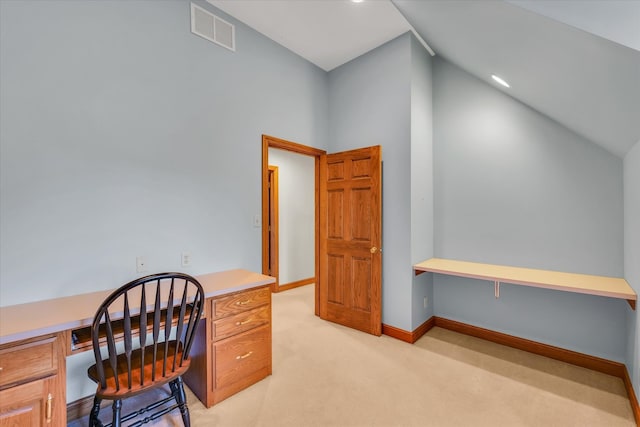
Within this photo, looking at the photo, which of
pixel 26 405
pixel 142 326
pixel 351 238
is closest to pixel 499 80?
pixel 351 238

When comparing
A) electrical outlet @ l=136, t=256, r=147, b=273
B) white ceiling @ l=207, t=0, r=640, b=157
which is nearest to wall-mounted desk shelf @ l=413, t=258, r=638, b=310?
white ceiling @ l=207, t=0, r=640, b=157

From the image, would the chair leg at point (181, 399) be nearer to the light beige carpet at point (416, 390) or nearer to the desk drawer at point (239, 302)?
the light beige carpet at point (416, 390)

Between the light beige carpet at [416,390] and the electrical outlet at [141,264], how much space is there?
38.5 inches

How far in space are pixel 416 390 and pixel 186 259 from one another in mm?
2040

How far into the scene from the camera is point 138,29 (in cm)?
202

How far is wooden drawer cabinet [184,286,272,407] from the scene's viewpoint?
187 cm

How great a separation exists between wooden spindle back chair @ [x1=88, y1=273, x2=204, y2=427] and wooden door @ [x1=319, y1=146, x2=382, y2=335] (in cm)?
183

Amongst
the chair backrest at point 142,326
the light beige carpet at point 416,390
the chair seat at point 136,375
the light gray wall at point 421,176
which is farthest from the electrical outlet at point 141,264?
the light gray wall at point 421,176

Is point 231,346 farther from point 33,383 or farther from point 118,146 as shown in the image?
point 118,146

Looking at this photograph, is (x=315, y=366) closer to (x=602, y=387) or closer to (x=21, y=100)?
(x=602, y=387)

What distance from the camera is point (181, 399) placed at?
1642mm

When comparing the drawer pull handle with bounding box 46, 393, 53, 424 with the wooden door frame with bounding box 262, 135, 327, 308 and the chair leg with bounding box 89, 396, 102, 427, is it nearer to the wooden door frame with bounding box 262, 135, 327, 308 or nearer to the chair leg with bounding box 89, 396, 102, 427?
the chair leg with bounding box 89, 396, 102, 427

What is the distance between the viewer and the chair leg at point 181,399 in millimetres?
1600

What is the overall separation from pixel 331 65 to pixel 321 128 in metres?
0.78
